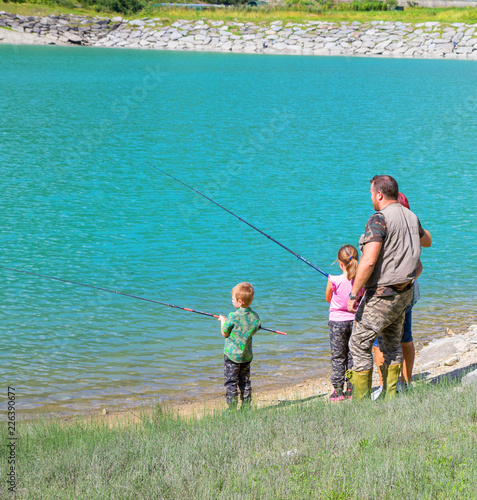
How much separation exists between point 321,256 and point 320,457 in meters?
7.25

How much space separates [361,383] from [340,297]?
0.81 m

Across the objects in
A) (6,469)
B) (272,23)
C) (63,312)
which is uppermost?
(272,23)

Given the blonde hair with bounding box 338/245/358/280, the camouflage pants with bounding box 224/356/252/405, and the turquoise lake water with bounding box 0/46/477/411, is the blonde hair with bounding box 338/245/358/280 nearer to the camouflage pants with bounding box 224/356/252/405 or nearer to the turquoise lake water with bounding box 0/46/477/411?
the camouflage pants with bounding box 224/356/252/405

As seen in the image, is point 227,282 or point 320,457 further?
point 227,282

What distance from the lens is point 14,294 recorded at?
8.62 metres

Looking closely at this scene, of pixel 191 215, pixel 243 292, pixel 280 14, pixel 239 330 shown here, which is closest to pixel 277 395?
pixel 239 330

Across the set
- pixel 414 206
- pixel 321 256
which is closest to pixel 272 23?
pixel 414 206

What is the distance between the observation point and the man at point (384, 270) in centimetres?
430

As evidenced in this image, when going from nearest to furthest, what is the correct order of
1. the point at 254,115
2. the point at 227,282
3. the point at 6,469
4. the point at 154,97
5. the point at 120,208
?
the point at 6,469 < the point at 227,282 < the point at 120,208 < the point at 254,115 < the point at 154,97

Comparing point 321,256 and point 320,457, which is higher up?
point 320,457

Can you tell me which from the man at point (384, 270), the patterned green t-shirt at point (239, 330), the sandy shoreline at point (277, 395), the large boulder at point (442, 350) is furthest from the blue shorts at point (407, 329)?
the large boulder at point (442, 350)

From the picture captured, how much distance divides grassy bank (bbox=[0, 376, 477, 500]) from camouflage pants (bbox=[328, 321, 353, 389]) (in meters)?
0.74

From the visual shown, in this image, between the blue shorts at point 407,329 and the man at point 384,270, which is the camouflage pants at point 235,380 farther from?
the blue shorts at point 407,329

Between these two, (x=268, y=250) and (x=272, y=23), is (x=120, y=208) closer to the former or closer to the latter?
(x=268, y=250)
